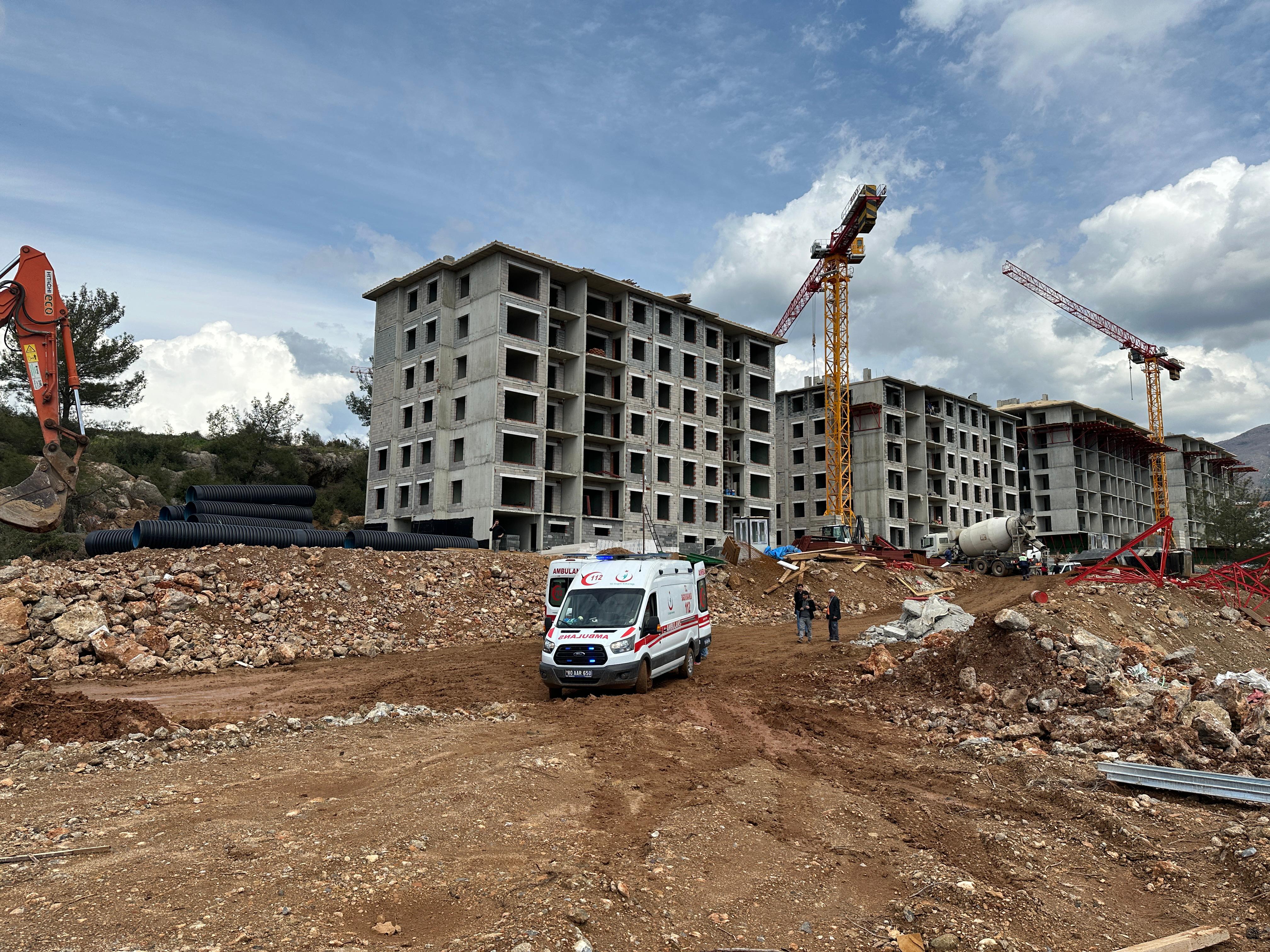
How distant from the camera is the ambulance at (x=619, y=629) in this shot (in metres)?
14.5

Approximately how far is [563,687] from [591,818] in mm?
6953

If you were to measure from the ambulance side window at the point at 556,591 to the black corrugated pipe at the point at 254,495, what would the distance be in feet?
53.8

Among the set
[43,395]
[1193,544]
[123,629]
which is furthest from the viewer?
[1193,544]

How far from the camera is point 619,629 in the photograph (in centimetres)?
1482

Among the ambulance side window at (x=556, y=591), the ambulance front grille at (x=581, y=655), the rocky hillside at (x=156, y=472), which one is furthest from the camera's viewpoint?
the rocky hillside at (x=156, y=472)

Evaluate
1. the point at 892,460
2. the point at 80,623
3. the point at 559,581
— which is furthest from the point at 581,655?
the point at 892,460

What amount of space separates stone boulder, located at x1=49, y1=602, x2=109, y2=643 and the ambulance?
11494 mm

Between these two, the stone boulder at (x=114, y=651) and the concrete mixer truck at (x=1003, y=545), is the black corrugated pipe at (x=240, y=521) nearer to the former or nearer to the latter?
the stone boulder at (x=114, y=651)

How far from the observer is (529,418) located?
46.6 meters

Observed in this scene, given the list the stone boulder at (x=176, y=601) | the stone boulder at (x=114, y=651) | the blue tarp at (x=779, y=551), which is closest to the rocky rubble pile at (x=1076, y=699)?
the stone boulder at (x=114, y=651)

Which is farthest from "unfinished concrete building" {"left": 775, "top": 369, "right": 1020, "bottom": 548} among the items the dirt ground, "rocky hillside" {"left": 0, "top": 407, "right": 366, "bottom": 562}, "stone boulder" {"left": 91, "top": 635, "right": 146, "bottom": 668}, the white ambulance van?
the dirt ground

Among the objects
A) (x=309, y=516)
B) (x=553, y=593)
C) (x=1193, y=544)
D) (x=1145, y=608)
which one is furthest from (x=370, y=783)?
(x=1193, y=544)

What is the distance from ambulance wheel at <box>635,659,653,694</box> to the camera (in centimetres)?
1468

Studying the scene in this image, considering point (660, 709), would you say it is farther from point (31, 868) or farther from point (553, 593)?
point (31, 868)
